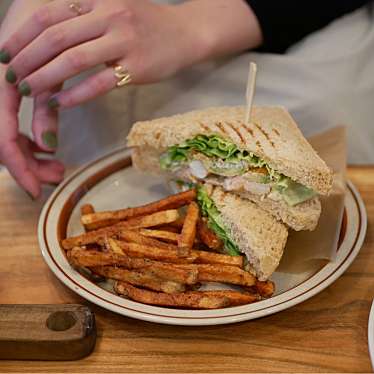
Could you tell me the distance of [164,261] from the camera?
5.47ft

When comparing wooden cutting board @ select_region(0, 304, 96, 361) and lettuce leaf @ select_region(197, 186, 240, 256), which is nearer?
wooden cutting board @ select_region(0, 304, 96, 361)

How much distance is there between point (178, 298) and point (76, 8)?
101 centimetres

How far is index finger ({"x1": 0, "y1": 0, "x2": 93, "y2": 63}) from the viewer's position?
1.98m

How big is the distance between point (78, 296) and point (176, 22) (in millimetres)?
1018

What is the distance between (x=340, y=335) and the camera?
156 centimetres

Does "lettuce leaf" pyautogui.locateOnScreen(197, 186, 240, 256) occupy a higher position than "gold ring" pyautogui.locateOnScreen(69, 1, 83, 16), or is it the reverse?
"gold ring" pyautogui.locateOnScreen(69, 1, 83, 16)

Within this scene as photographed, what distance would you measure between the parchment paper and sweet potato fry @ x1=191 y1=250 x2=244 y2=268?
16 centimetres

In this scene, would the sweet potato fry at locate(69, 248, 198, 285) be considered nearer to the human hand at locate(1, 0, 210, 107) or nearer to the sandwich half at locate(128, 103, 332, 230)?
the sandwich half at locate(128, 103, 332, 230)

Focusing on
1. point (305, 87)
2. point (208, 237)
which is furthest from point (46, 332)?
point (305, 87)

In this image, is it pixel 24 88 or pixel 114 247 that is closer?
pixel 114 247

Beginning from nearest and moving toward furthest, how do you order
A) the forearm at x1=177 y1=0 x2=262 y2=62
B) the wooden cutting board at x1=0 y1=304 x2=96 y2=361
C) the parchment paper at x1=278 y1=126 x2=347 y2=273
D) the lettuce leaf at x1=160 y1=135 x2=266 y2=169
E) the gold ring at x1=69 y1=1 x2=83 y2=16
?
the wooden cutting board at x1=0 y1=304 x2=96 y2=361, the parchment paper at x1=278 y1=126 x2=347 y2=273, the lettuce leaf at x1=160 y1=135 x2=266 y2=169, the gold ring at x1=69 y1=1 x2=83 y2=16, the forearm at x1=177 y1=0 x2=262 y2=62

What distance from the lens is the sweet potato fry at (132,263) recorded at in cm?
159

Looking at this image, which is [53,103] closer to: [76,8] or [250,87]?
[76,8]

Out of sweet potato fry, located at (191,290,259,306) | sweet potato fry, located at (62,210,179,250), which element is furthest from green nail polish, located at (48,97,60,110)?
sweet potato fry, located at (191,290,259,306)
